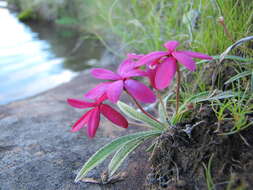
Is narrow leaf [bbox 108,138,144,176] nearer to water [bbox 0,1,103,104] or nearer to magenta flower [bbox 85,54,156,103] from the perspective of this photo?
magenta flower [bbox 85,54,156,103]

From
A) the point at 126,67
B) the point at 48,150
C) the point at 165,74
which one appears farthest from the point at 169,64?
the point at 48,150

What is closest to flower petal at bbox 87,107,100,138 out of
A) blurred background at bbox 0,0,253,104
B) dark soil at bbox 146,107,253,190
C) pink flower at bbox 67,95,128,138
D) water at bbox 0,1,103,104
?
pink flower at bbox 67,95,128,138

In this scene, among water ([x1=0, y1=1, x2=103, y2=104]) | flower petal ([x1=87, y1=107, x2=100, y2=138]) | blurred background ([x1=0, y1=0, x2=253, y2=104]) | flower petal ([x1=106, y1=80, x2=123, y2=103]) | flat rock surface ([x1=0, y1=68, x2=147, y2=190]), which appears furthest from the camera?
water ([x1=0, y1=1, x2=103, y2=104])

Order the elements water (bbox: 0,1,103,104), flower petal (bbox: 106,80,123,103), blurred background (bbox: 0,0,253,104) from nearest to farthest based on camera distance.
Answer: flower petal (bbox: 106,80,123,103) → blurred background (bbox: 0,0,253,104) → water (bbox: 0,1,103,104)

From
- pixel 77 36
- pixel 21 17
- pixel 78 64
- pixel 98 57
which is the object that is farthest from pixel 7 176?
pixel 21 17

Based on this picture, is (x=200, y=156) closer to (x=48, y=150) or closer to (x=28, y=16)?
(x=48, y=150)

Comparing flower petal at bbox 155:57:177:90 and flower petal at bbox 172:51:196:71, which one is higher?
flower petal at bbox 172:51:196:71
